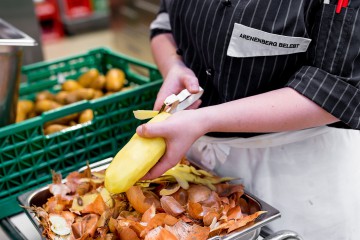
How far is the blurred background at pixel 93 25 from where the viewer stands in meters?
3.24

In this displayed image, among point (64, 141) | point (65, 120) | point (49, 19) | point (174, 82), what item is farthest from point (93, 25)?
point (174, 82)

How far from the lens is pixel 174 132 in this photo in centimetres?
78

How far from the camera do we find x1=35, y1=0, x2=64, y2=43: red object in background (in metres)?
3.87

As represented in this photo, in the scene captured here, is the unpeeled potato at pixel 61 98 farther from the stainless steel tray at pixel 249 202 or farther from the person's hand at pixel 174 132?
the person's hand at pixel 174 132

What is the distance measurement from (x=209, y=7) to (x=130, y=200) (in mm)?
387

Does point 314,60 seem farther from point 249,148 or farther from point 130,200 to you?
point 130,200

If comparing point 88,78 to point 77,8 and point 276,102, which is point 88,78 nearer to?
point 276,102

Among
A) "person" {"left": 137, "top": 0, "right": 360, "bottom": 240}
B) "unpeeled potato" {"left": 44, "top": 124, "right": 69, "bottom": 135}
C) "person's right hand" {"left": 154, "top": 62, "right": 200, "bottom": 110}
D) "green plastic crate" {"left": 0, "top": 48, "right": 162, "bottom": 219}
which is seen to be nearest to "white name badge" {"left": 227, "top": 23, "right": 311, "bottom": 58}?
"person" {"left": 137, "top": 0, "right": 360, "bottom": 240}

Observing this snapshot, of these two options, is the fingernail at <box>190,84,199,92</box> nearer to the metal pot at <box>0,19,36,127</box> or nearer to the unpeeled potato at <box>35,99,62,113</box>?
the metal pot at <box>0,19,36,127</box>

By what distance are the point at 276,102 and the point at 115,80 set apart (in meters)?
0.72

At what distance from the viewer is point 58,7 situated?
3.88 m

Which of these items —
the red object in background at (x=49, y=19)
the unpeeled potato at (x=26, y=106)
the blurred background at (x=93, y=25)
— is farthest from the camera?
the red object in background at (x=49, y=19)

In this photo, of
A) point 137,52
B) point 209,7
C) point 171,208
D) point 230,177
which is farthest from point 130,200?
point 137,52

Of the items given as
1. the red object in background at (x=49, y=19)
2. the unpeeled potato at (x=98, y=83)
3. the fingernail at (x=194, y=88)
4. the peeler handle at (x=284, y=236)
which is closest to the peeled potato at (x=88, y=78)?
the unpeeled potato at (x=98, y=83)
